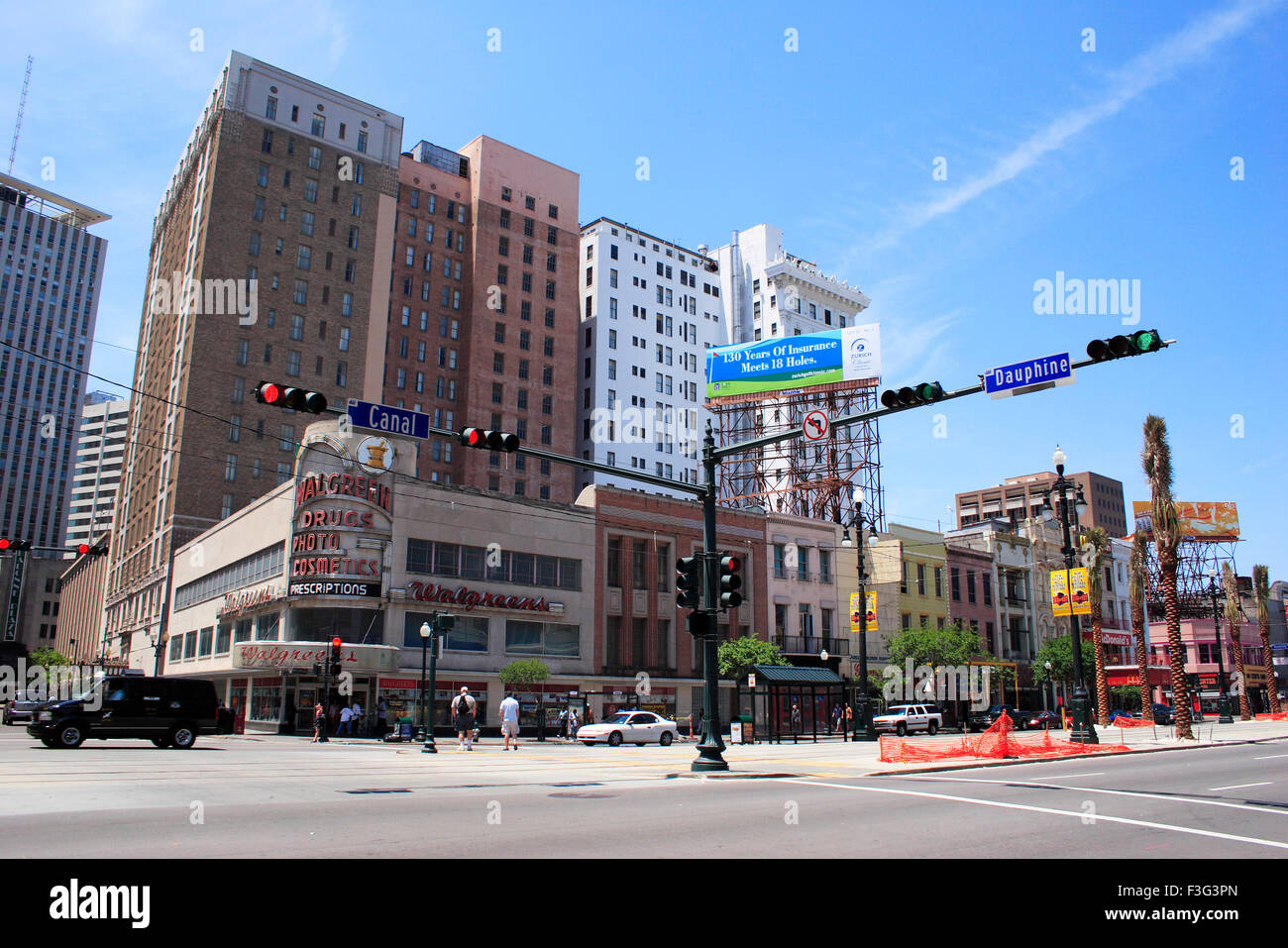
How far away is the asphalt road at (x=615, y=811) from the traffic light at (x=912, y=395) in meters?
6.15

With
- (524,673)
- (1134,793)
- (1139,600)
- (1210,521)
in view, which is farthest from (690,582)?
(1210,521)

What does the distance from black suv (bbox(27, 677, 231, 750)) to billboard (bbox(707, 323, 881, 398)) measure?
5212cm

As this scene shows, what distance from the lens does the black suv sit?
25.4m

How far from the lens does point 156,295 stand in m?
94.4

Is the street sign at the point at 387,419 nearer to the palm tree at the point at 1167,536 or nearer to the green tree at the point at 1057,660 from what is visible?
the palm tree at the point at 1167,536

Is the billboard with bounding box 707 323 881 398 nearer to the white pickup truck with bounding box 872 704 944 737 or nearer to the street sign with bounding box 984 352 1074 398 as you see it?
the white pickup truck with bounding box 872 704 944 737

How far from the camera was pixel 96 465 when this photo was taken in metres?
193

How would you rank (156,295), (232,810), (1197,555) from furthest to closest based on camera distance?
(156,295) → (1197,555) → (232,810)

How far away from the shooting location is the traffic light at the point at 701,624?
Result: 19312 mm

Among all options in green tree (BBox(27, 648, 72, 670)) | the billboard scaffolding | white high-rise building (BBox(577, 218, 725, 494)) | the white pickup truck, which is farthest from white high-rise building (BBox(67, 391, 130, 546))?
the white pickup truck

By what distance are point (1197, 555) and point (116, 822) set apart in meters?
91.0

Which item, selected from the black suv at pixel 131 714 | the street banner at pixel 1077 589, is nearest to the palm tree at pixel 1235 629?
the street banner at pixel 1077 589
